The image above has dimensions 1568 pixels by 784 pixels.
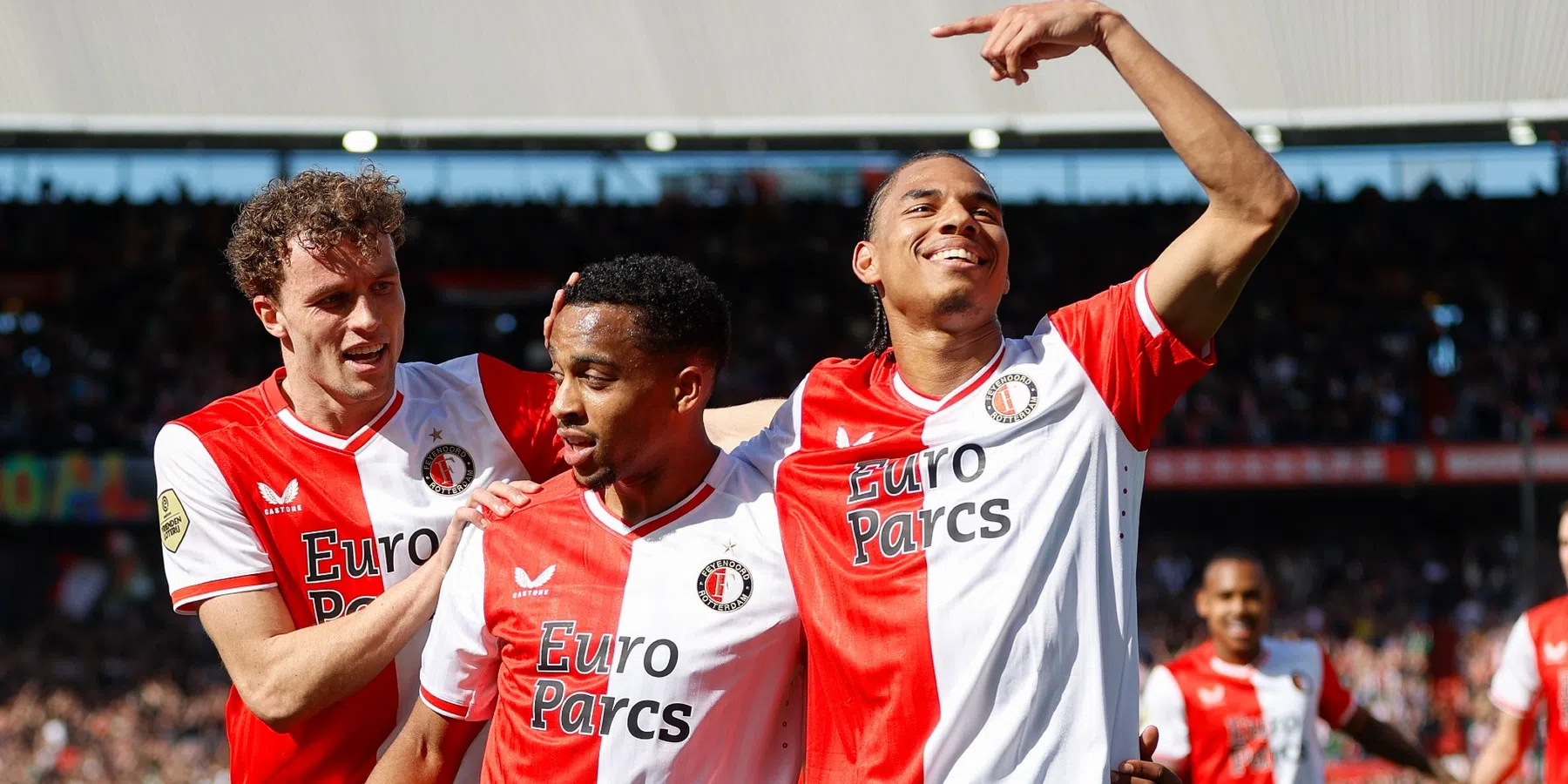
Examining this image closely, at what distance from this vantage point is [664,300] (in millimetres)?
3365

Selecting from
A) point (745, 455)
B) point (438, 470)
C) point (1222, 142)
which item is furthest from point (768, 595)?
point (1222, 142)

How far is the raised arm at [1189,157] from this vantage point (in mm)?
2951

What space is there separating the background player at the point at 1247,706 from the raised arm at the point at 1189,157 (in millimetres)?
4281

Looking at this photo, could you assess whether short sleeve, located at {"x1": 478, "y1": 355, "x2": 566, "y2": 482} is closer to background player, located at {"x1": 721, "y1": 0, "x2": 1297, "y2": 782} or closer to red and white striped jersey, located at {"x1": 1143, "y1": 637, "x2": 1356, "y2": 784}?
background player, located at {"x1": 721, "y1": 0, "x2": 1297, "y2": 782}

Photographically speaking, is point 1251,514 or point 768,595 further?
point 1251,514

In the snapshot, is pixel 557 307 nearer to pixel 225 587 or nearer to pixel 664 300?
pixel 664 300

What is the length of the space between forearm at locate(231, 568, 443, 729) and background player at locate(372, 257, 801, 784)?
0.08 metres

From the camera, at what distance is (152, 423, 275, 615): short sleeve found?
12.5 ft

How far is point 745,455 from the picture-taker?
11.9ft

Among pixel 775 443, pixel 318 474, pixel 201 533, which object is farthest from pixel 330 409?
pixel 775 443

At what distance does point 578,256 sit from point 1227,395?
10.8 meters

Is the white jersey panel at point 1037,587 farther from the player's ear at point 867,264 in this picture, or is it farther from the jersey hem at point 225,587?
the jersey hem at point 225,587

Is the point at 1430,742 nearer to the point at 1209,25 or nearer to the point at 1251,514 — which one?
the point at 1251,514

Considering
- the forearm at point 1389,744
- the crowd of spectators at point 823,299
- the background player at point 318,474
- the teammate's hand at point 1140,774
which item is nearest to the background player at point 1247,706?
the forearm at point 1389,744
